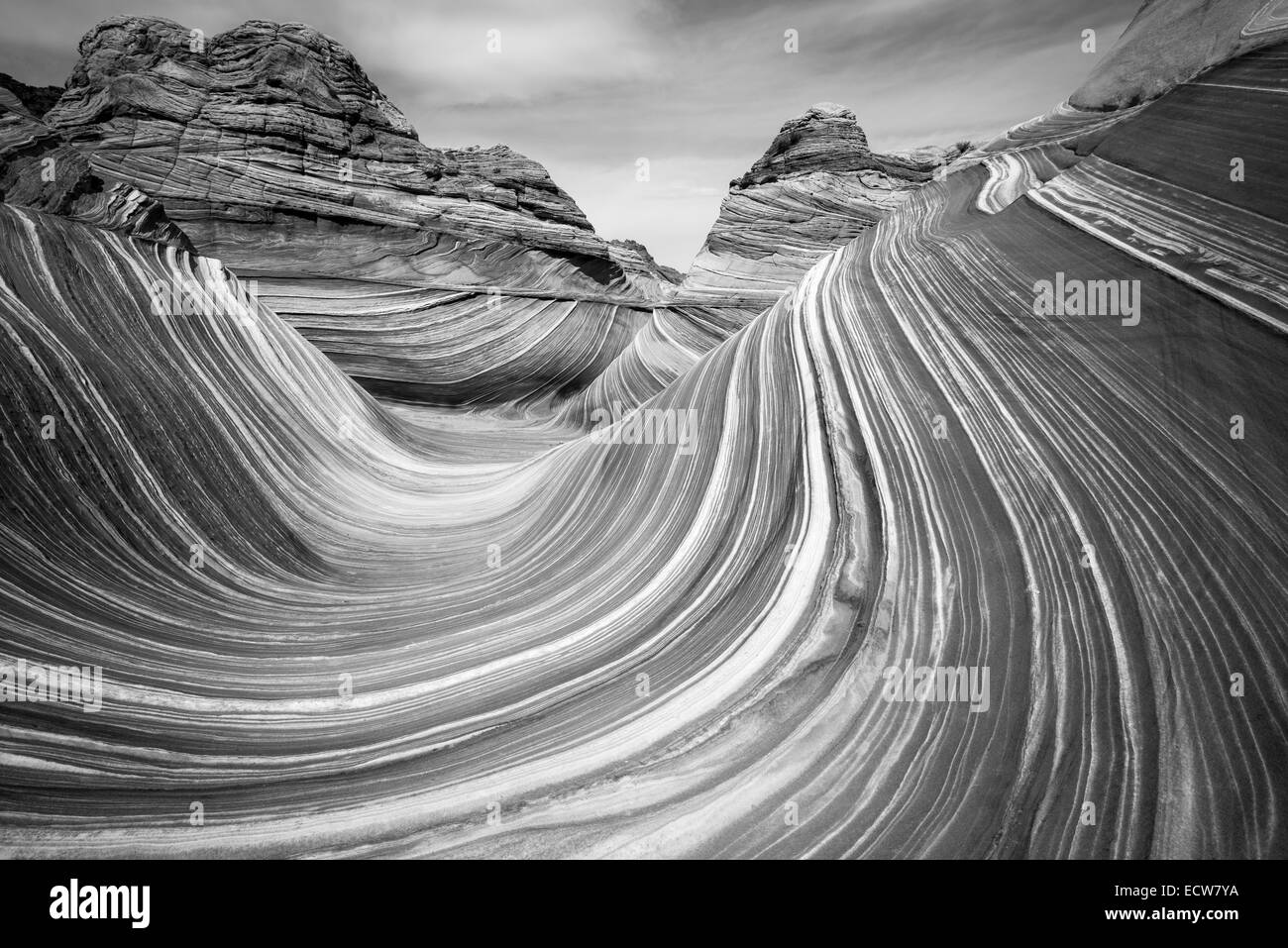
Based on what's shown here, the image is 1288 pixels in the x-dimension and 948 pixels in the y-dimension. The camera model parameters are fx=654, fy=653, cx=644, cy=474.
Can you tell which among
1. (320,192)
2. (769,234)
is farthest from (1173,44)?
(320,192)

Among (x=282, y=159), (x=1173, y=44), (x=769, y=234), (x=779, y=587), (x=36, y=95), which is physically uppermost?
(x=36, y=95)

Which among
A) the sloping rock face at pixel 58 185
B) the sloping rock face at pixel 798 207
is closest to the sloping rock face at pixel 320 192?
the sloping rock face at pixel 798 207

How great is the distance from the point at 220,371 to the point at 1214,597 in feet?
16.0

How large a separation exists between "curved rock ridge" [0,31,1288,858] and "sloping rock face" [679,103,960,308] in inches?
232

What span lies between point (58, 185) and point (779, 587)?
5.42 metres

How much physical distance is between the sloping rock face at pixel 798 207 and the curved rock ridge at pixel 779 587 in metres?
5.89

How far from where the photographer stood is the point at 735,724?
1.90 m

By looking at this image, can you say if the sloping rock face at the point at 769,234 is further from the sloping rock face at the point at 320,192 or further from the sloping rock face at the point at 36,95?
the sloping rock face at the point at 36,95

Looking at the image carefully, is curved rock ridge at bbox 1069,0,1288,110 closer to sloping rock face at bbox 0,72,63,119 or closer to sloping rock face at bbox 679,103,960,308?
sloping rock face at bbox 679,103,960,308

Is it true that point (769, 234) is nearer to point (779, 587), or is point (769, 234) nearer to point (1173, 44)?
point (1173, 44)

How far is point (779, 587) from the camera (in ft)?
7.73

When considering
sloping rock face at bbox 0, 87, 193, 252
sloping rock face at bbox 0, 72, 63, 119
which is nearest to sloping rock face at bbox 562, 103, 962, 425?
sloping rock face at bbox 0, 87, 193, 252

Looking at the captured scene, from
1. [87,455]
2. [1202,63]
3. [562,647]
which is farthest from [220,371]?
[1202,63]
